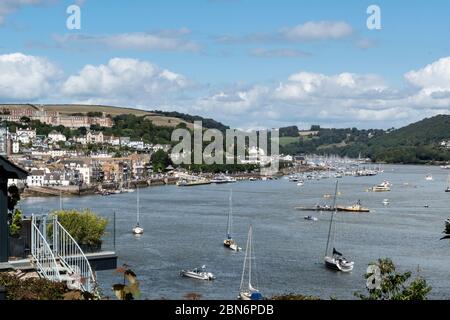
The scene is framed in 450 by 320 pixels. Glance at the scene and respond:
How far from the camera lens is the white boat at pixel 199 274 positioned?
639 inches

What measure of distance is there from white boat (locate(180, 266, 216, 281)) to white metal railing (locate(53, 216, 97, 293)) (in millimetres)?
10932

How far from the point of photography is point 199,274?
16312 mm

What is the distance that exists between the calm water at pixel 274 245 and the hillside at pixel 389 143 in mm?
69260

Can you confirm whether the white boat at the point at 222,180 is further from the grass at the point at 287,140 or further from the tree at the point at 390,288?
the grass at the point at 287,140

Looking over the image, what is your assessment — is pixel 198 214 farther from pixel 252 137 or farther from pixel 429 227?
pixel 252 137

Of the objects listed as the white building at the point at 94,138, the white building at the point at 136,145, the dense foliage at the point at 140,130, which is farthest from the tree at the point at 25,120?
the white building at the point at 136,145

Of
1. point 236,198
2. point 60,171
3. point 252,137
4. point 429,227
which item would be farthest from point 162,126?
point 429,227

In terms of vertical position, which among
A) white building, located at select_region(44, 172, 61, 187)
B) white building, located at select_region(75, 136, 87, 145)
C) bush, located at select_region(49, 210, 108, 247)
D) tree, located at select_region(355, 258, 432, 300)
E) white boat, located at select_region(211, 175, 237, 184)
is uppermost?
white building, located at select_region(75, 136, 87, 145)

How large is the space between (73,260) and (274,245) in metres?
17.2

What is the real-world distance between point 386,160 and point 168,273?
97778 mm

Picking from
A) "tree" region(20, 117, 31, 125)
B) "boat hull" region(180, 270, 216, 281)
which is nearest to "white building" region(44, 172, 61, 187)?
"boat hull" region(180, 270, 216, 281)

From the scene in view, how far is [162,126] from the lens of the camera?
104562 mm

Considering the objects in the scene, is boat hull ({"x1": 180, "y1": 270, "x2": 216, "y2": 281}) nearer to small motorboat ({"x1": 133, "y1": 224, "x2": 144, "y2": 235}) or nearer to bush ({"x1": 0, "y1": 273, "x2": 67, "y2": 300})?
small motorboat ({"x1": 133, "y1": 224, "x2": 144, "y2": 235})

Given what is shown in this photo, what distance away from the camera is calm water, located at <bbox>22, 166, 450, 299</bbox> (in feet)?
52.5
